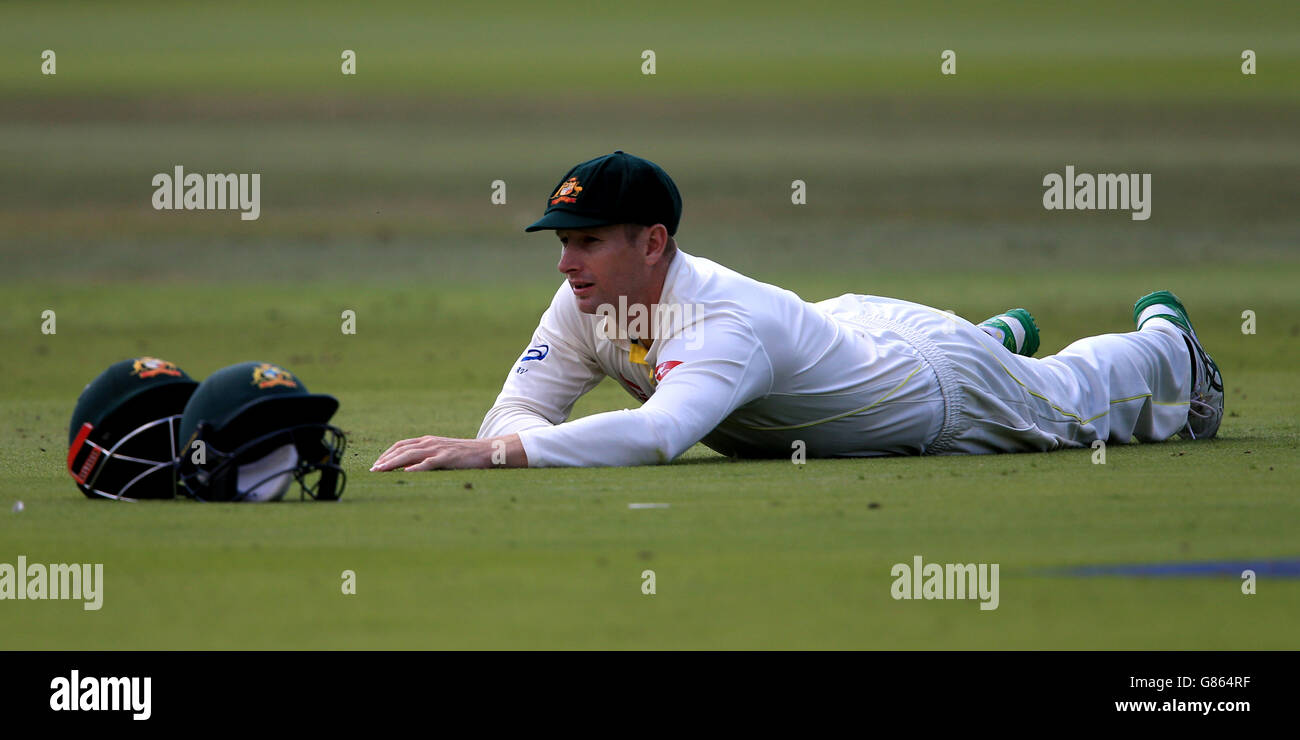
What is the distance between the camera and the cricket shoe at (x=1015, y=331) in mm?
7898

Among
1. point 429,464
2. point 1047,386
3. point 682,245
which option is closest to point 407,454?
point 429,464

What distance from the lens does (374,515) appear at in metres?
5.38

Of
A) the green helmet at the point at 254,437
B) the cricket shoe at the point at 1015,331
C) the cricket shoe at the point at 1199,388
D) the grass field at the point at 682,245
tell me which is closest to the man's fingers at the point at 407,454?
the grass field at the point at 682,245

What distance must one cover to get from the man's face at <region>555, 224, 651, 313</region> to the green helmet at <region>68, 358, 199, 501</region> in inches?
60.9

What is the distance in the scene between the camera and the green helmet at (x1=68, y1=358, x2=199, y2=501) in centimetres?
568

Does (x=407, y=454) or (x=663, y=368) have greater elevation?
(x=663, y=368)

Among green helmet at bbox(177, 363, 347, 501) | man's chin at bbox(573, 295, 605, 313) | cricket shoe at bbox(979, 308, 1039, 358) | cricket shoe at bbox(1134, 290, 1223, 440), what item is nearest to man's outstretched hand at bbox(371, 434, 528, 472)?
man's chin at bbox(573, 295, 605, 313)

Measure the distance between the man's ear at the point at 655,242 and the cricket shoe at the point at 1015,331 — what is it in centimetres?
192

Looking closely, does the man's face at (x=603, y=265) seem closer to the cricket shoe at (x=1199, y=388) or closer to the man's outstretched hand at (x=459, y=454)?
the man's outstretched hand at (x=459, y=454)

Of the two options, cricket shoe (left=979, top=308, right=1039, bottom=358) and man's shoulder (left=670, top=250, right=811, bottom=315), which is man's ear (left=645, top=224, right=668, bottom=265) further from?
cricket shoe (left=979, top=308, right=1039, bottom=358)

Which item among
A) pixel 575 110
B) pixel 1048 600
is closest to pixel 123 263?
pixel 575 110

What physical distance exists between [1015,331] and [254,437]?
3.88 meters

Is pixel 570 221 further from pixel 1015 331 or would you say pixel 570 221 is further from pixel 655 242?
pixel 1015 331

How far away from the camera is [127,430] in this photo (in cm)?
570
